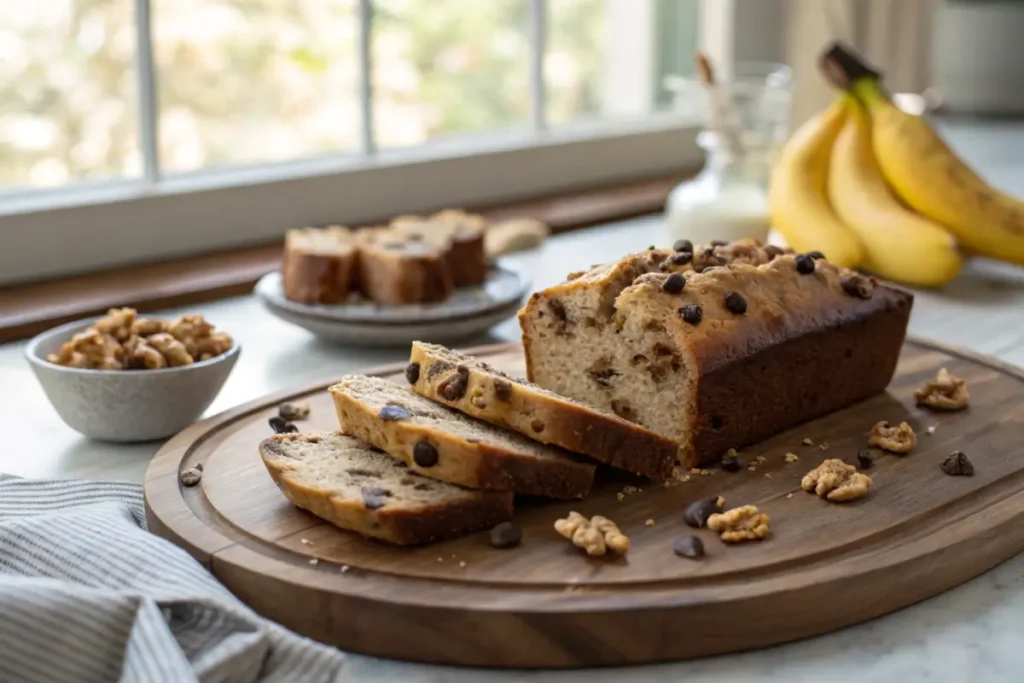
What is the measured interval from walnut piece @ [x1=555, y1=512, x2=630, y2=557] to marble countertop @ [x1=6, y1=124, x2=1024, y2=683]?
17 cm

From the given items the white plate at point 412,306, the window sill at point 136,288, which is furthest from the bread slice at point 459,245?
the window sill at point 136,288

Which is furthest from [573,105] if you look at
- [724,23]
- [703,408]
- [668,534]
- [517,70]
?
[668,534]

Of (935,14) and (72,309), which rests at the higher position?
(935,14)

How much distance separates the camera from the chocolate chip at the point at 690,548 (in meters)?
1.51

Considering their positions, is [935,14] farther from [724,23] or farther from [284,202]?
[284,202]

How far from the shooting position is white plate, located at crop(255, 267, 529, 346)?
243 centimetres

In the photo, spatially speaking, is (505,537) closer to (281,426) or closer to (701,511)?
(701,511)

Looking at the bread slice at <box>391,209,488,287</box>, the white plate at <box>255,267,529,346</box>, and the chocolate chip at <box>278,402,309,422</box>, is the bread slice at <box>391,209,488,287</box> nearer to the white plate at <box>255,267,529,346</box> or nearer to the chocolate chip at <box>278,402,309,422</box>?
the white plate at <box>255,267,529,346</box>

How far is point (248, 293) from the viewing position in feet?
9.63

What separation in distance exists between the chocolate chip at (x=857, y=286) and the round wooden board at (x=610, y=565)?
14.2 inches

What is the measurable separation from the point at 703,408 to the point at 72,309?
1.41 m

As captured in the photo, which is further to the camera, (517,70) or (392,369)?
(517,70)

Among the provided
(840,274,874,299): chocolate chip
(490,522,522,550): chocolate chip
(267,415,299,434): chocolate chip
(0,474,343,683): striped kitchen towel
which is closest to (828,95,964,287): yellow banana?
(840,274,874,299): chocolate chip

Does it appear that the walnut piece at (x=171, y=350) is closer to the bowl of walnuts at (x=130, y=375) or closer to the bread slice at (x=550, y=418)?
the bowl of walnuts at (x=130, y=375)
